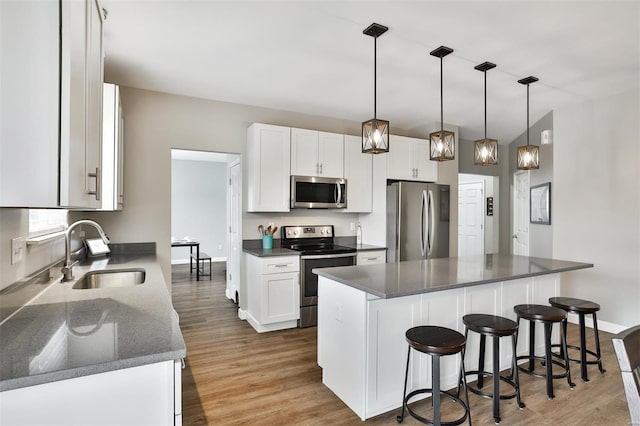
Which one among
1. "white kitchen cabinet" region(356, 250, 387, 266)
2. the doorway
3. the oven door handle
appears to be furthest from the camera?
the doorway

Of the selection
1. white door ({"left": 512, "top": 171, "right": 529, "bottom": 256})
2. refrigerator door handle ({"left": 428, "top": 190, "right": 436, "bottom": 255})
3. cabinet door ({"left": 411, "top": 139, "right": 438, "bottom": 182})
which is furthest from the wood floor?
cabinet door ({"left": 411, "top": 139, "right": 438, "bottom": 182})

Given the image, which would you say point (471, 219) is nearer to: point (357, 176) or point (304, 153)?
point (357, 176)

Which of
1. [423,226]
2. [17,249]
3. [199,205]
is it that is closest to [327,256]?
[423,226]

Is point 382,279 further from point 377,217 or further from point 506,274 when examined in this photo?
point 377,217

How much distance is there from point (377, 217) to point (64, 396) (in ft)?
13.3

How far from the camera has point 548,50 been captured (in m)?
3.04

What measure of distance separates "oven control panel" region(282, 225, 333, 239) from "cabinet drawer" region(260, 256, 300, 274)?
58cm

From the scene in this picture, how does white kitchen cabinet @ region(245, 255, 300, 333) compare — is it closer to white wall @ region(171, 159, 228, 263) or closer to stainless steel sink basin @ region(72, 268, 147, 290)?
stainless steel sink basin @ region(72, 268, 147, 290)

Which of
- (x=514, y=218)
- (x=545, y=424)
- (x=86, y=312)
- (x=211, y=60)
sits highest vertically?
(x=211, y=60)

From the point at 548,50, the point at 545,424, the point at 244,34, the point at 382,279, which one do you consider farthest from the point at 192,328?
the point at 548,50

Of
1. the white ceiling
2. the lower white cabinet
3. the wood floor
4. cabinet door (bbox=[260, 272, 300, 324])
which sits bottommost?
the wood floor

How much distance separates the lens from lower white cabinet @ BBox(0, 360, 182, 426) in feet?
3.24

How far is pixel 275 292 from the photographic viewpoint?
3910 mm

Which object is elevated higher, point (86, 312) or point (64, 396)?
point (86, 312)
